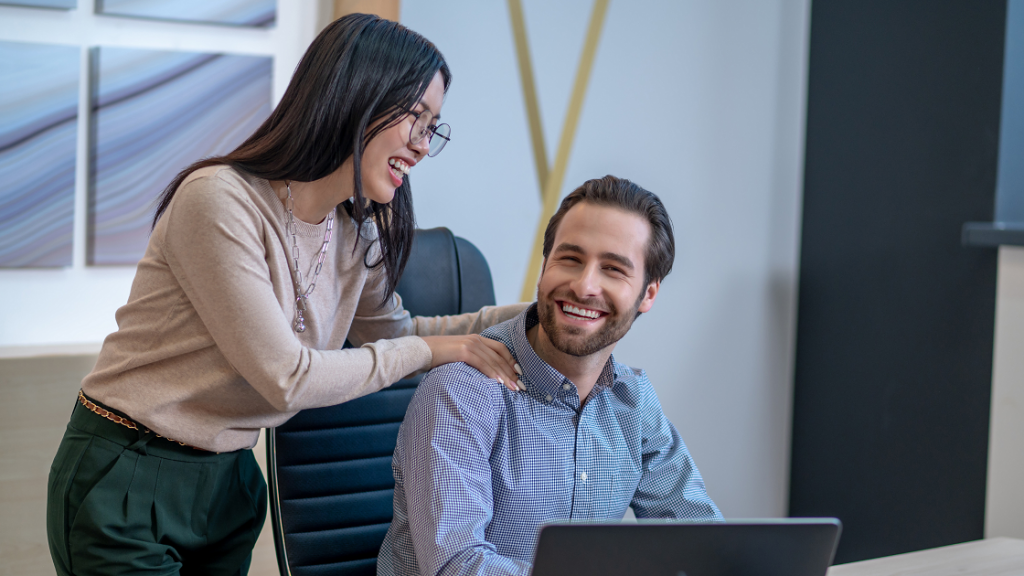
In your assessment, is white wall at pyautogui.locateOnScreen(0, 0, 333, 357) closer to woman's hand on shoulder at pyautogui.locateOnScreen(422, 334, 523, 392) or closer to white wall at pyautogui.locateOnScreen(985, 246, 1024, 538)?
woman's hand on shoulder at pyautogui.locateOnScreen(422, 334, 523, 392)

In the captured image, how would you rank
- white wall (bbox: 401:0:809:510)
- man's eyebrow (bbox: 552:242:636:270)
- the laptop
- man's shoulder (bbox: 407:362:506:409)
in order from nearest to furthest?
1. the laptop
2. man's shoulder (bbox: 407:362:506:409)
3. man's eyebrow (bbox: 552:242:636:270)
4. white wall (bbox: 401:0:809:510)

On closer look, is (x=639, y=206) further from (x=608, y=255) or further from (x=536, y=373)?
(x=536, y=373)

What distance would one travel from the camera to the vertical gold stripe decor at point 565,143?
2.64 meters

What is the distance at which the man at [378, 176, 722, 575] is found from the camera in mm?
1289

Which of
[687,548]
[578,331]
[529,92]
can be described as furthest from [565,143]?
[687,548]

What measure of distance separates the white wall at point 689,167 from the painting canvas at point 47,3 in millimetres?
824

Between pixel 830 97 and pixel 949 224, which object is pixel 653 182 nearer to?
pixel 830 97

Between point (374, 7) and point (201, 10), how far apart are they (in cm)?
41

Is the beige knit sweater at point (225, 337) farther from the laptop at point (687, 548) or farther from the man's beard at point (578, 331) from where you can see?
the laptop at point (687, 548)

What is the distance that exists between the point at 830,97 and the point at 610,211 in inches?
72.1

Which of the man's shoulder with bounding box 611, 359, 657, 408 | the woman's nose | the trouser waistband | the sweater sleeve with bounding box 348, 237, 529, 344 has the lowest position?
the trouser waistband

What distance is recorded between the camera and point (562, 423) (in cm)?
144

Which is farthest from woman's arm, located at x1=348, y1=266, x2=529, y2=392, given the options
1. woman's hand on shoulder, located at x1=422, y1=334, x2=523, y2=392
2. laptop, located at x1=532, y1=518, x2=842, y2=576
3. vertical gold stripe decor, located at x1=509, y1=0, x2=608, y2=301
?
vertical gold stripe decor, located at x1=509, y1=0, x2=608, y2=301

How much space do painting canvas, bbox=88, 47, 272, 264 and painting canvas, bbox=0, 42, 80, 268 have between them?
0.05 meters
